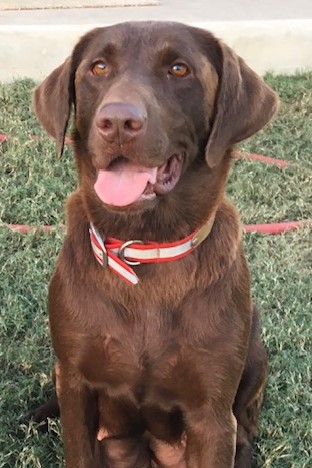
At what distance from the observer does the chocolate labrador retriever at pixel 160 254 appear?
8.15 ft

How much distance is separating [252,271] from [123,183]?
70.2 inches

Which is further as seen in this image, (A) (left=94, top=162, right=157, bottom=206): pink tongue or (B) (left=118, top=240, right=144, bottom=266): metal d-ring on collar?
(B) (left=118, top=240, right=144, bottom=266): metal d-ring on collar

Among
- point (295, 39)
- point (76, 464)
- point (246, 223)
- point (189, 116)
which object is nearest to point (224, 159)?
point (189, 116)

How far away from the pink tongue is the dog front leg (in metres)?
0.60

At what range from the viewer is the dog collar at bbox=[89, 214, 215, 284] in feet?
8.44

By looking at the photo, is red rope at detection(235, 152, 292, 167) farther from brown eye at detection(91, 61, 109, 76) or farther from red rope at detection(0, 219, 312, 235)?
brown eye at detection(91, 61, 109, 76)

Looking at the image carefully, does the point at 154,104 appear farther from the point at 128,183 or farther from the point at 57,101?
the point at 57,101

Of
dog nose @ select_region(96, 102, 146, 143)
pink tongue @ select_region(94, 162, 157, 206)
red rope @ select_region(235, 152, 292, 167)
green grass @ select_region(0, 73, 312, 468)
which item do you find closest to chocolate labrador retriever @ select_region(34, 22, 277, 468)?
pink tongue @ select_region(94, 162, 157, 206)

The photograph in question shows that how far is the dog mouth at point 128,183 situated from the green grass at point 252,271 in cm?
105

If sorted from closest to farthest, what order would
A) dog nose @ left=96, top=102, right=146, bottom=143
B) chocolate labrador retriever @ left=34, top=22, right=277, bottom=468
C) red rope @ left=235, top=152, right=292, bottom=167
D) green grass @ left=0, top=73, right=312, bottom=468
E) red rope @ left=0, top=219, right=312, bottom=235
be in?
dog nose @ left=96, top=102, right=146, bottom=143
chocolate labrador retriever @ left=34, top=22, right=277, bottom=468
green grass @ left=0, top=73, right=312, bottom=468
red rope @ left=0, top=219, right=312, bottom=235
red rope @ left=235, top=152, right=292, bottom=167

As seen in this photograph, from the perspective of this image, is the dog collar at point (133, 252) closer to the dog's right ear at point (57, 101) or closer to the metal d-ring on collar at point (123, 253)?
the metal d-ring on collar at point (123, 253)

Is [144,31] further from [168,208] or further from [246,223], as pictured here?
[246,223]

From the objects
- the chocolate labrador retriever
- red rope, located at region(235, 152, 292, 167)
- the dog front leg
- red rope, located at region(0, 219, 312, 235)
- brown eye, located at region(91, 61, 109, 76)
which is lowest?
red rope, located at region(235, 152, 292, 167)

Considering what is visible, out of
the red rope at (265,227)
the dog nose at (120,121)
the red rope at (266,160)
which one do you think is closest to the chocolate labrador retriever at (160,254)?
the dog nose at (120,121)
